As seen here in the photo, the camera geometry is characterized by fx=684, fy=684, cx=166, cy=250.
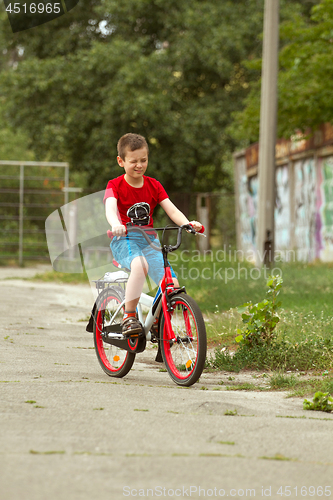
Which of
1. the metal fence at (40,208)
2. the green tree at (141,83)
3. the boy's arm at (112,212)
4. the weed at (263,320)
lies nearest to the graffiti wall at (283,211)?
the metal fence at (40,208)

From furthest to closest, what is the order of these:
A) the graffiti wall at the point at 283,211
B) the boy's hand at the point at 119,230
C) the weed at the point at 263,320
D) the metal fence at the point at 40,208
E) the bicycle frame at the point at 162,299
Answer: the metal fence at the point at 40,208 < the graffiti wall at the point at 283,211 < the weed at the point at 263,320 < the bicycle frame at the point at 162,299 < the boy's hand at the point at 119,230

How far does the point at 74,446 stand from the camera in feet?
10.2

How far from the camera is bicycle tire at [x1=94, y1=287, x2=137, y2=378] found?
5113 mm

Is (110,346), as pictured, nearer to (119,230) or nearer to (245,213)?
(119,230)

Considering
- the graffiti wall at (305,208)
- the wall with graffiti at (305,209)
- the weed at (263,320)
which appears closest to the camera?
the weed at (263,320)

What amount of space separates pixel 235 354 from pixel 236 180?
1614 cm

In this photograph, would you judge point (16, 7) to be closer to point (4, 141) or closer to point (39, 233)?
point (4, 141)

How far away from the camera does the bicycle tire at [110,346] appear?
5.11 m

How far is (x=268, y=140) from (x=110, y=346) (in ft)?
21.8

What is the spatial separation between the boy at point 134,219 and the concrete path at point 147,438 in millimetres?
634

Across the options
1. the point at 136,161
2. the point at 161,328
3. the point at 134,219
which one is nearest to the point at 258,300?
the point at 161,328

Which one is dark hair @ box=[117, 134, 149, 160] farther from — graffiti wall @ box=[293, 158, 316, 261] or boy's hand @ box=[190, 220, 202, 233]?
graffiti wall @ box=[293, 158, 316, 261]

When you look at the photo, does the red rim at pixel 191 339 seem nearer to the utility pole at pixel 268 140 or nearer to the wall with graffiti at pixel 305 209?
the utility pole at pixel 268 140

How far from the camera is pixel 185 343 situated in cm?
471
